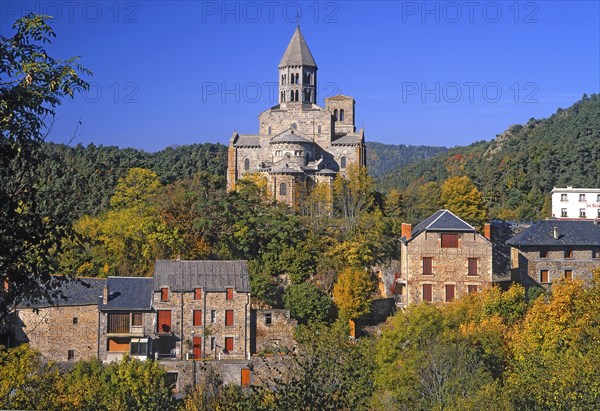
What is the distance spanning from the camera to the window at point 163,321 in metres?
38.3

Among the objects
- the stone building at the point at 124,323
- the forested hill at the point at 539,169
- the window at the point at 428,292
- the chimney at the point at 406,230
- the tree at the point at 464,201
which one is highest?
the forested hill at the point at 539,169

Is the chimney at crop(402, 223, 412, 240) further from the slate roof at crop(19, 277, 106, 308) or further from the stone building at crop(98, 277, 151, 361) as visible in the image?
the slate roof at crop(19, 277, 106, 308)

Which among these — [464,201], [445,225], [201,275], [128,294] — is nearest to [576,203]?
[464,201]

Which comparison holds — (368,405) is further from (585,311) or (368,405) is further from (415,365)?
(585,311)

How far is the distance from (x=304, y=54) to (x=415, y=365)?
44762mm

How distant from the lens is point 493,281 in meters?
42.8

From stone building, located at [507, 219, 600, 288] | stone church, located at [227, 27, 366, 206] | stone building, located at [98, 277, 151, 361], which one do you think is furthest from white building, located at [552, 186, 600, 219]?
stone building, located at [98, 277, 151, 361]

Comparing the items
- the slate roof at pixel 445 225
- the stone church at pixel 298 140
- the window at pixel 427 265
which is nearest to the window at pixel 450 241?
the slate roof at pixel 445 225

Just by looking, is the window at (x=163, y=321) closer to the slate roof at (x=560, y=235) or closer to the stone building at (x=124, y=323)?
the stone building at (x=124, y=323)

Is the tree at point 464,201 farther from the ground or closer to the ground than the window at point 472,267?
farther from the ground

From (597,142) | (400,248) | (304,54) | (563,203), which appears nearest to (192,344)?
(400,248)

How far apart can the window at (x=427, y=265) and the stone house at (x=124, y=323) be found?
13.7 m

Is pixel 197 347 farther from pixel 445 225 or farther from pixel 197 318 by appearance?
pixel 445 225

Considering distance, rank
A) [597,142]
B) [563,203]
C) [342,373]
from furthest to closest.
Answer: [597,142]
[563,203]
[342,373]
